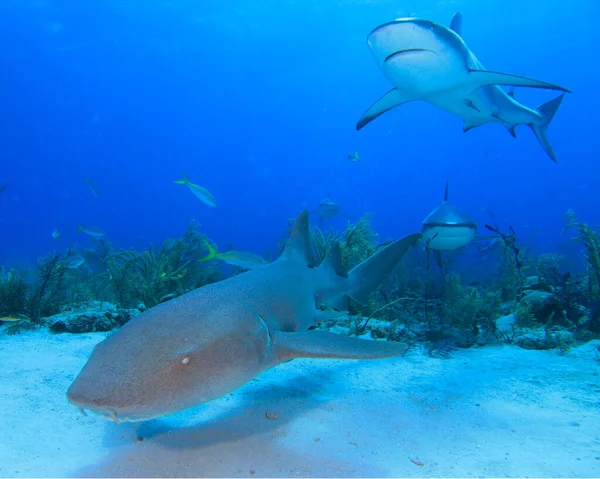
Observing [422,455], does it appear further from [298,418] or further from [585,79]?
[585,79]

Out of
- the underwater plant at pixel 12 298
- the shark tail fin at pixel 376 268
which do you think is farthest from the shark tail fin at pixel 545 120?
the underwater plant at pixel 12 298

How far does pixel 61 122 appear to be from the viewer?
7469cm

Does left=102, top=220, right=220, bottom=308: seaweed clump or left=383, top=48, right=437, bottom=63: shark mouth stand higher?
left=383, top=48, right=437, bottom=63: shark mouth

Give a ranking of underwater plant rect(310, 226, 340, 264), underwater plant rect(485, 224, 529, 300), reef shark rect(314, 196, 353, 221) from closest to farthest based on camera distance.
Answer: underwater plant rect(485, 224, 529, 300), underwater plant rect(310, 226, 340, 264), reef shark rect(314, 196, 353, 221)

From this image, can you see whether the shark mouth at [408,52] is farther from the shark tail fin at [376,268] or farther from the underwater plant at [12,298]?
the underwater plant at [12,298]

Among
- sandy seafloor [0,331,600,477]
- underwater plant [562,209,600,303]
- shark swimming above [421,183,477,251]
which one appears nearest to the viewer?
sandy seafloor [0,331,600,477]

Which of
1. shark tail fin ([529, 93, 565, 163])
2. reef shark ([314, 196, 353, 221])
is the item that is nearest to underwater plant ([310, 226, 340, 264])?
shark tail fin ([529, 93, 565, 163])

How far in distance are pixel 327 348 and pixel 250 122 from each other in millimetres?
90762

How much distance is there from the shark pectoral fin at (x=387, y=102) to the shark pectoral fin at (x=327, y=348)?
182 inches

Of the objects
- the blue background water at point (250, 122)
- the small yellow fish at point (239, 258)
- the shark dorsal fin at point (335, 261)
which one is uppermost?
the blue background water at point (250, 122)

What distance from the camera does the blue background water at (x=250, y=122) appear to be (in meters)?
42.8

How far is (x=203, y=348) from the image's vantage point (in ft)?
7.07

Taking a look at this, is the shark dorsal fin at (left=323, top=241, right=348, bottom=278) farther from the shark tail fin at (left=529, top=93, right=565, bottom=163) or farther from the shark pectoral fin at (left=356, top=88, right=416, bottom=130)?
the shark tail fin at (left=529, top=93, right=565, bottom=163)

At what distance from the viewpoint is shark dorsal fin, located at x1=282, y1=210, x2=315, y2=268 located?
14.1ft
